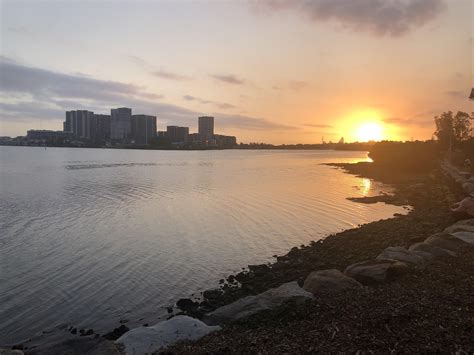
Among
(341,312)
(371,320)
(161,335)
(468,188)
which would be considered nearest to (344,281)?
(341,312)

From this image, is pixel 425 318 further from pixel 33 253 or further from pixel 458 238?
pixel 33 253

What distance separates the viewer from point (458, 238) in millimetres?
15102

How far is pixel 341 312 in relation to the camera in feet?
29.8

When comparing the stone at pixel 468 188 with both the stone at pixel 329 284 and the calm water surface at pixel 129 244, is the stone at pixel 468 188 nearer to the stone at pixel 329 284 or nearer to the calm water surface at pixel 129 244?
the calm water surface at pixel 129 244

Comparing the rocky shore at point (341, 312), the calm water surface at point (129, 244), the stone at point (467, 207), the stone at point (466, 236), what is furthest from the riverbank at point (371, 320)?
the stone at point (467, 207)

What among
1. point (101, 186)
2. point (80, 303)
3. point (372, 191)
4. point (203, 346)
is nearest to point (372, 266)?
point (203, 346)

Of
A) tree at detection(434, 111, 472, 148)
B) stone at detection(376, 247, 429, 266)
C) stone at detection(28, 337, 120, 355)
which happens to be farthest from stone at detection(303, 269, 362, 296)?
tree at detection(434, 111, 472, 148)

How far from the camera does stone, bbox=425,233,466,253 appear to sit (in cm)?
1417

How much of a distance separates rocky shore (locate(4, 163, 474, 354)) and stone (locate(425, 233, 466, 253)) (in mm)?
35

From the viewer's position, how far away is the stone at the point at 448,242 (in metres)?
14.2

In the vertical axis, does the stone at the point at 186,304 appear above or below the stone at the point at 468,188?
below

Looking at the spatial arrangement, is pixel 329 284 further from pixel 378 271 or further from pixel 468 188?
pixel 468 188

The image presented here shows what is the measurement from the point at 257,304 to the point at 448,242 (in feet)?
27.4

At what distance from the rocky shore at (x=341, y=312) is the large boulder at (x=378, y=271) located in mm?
29
